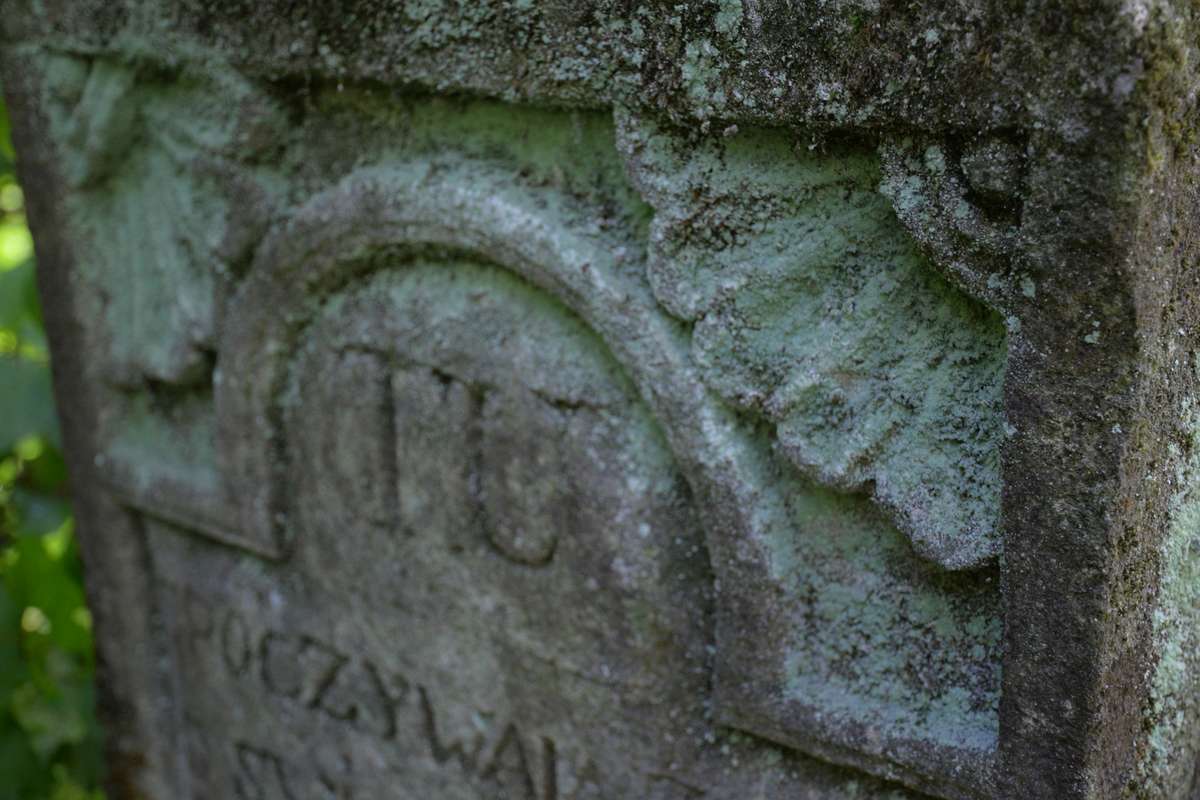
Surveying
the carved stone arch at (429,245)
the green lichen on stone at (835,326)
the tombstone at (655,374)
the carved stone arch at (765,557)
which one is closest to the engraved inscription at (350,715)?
the tombstone at (655,374)

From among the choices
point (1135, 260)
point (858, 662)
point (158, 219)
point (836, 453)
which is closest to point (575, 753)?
point (858, 662)

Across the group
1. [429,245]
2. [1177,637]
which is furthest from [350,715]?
[1177,637]

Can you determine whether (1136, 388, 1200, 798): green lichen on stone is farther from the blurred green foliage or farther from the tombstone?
the blurred green foliage

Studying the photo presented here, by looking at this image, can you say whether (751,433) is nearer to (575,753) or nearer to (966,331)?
(966,331)

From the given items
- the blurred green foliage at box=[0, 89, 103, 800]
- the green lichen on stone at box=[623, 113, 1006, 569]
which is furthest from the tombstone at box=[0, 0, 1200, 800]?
the blurred green foliage at box=[0, 89, 103, 800]

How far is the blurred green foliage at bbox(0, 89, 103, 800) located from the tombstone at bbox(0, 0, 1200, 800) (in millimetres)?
251

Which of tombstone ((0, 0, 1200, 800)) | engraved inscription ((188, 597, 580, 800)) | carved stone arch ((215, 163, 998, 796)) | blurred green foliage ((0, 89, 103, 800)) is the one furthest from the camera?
blurred green foliage ((0, 89, 103, 800))

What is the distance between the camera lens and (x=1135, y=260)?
2.30 ft

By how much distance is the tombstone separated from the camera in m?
0.75

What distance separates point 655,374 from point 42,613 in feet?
4.16

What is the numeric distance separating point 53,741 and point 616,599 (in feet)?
3.89

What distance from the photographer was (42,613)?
177 cm

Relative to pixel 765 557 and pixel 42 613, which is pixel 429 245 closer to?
pixel 765 557

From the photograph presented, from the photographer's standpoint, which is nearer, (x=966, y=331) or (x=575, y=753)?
(x=966, y=331)
